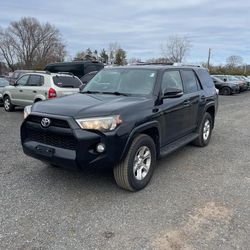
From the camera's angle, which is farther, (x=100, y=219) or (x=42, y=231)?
(x=100, y=219)

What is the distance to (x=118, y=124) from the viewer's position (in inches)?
151

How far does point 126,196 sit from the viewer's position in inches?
163

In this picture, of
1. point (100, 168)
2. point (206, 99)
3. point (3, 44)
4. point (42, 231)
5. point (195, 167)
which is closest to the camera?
point (42, 231)

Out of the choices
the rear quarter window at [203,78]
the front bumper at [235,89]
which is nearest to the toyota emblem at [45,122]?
the rear quarter window at [203,78]

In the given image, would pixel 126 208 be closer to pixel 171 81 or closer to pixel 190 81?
pixel 171 81

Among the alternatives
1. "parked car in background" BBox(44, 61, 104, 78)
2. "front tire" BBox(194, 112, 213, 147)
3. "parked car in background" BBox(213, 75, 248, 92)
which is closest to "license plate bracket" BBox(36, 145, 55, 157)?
"front tire" BBox(194, 112, 213, 147)

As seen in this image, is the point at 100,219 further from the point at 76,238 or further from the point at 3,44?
the point at 3,44

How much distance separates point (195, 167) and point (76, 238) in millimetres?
2892

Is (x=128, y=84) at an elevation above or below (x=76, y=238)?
above

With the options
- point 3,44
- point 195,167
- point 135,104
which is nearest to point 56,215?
point 135,104

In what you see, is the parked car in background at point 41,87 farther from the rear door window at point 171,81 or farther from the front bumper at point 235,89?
the front bumper at point 235,89

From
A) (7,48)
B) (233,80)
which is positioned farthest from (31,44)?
(233,80)

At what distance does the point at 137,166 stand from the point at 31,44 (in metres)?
76.7

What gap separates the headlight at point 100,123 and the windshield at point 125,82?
1118 millimetres
